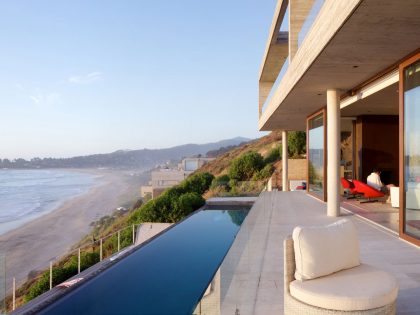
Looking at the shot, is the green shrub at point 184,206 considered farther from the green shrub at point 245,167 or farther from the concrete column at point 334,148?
the concrete column at point 334,148

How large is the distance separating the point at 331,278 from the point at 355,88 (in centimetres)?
679

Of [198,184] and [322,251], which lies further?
[198,184]

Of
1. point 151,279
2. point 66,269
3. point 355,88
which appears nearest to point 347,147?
point 355,88

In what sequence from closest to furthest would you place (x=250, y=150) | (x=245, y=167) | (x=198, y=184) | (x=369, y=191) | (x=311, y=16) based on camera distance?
(x=311, y=16) < (x=369, y=191) < (x=198, y=184) < (x=245, y=167) < (x=250, y=150)

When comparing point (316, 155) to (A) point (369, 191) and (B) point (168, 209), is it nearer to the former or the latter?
(A) point (369, 191)

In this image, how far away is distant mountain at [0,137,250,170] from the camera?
95750mm

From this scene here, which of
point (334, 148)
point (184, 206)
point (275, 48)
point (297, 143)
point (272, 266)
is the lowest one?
point (184, 206)

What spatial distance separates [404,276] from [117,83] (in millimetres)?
38162

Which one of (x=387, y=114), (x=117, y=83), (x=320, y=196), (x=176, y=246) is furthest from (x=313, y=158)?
(x=117, y=83)

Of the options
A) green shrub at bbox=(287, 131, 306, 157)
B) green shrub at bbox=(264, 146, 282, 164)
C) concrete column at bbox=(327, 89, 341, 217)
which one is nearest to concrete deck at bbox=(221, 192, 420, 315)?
concrete column at bbox=(327, 89, 341, 217)

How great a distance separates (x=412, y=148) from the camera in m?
5.73

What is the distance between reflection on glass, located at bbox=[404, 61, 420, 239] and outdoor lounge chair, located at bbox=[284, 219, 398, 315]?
2838 millimetres

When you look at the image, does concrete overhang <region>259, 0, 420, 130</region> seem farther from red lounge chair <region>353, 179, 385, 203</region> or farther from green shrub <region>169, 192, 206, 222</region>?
green shrub <region>169, 192, 206, 222</region>

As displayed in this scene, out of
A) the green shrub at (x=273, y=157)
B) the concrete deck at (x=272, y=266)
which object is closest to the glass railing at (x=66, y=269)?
the concrete deck at (x=272, y=266)
